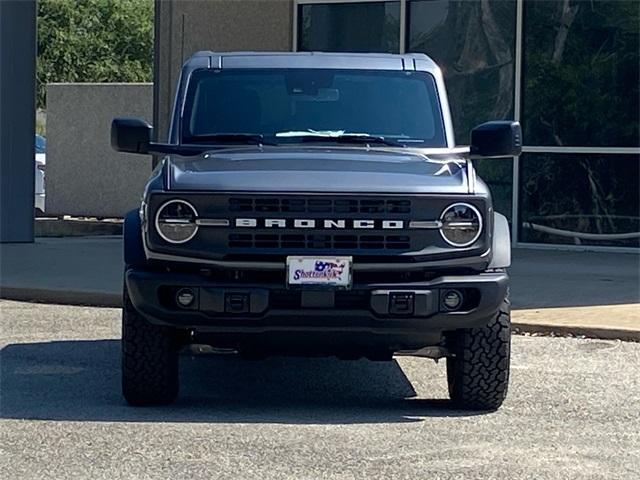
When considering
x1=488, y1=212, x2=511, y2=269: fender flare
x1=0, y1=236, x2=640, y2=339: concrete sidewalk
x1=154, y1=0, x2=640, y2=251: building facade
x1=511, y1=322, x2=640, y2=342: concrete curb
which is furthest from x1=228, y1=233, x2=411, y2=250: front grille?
x1=154, y1=0, x2=640, y2=251: building facade

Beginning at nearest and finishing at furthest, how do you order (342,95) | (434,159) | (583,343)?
(434,159) → (342,95) → (583,343)

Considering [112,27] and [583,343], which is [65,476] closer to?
[583,343]

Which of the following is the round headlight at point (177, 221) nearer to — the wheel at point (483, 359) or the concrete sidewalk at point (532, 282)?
the wheel at point (483, 359)

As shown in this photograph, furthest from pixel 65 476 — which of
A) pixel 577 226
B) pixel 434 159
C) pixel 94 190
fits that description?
pixel 94 190

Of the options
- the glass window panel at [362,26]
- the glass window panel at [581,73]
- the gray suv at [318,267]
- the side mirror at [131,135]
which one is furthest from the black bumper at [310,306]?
the glass window panel at [362,26]

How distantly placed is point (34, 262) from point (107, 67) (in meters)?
28.2

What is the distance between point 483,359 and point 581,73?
9660 millimetres

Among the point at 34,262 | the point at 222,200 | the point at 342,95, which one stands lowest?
the point at 34,262

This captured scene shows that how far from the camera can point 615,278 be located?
537 inches

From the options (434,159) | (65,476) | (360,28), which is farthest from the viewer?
(360,28)

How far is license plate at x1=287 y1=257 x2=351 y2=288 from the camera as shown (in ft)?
23.4

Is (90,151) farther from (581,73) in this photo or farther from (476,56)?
(581,73)

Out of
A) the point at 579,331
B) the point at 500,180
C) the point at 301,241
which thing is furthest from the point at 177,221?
the point at 500,180

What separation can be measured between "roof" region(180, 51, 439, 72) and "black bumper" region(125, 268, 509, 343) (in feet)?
6.65
